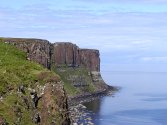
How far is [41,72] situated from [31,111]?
4768 mm

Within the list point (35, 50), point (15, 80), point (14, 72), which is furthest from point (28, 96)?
point (35, 50)

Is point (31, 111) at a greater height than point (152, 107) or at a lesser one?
greater

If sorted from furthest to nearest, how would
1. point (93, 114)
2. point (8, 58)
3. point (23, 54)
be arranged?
point (93, 114) → point (23, 54) → point (8, 58)

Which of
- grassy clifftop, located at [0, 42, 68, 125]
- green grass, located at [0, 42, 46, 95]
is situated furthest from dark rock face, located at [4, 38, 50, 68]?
grassy clifftop, located at [0, 42, 68, 125]

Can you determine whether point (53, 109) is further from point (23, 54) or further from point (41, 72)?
point (23, 54)

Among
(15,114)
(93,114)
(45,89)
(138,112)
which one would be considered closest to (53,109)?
(45,89)

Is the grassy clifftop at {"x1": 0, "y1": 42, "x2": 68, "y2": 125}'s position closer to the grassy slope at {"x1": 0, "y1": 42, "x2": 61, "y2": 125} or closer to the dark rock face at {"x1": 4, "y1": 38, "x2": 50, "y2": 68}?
the grassy slope at {"x1": 0, "y1": 42, "x2": 61, "y2": 125}

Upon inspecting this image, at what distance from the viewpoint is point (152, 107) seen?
170m

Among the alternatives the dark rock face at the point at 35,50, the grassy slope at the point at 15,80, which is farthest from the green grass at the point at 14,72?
the dark rock face at the point at 35,50

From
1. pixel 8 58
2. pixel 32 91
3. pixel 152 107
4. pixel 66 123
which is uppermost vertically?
pixel 8 58

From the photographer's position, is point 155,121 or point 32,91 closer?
point 32,91

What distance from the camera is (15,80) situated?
3575 cm

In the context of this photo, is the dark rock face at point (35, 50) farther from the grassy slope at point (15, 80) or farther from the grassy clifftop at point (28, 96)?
the grassy clifftop at point (28, 96)

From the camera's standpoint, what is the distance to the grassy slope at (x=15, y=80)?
32188 millimetres
